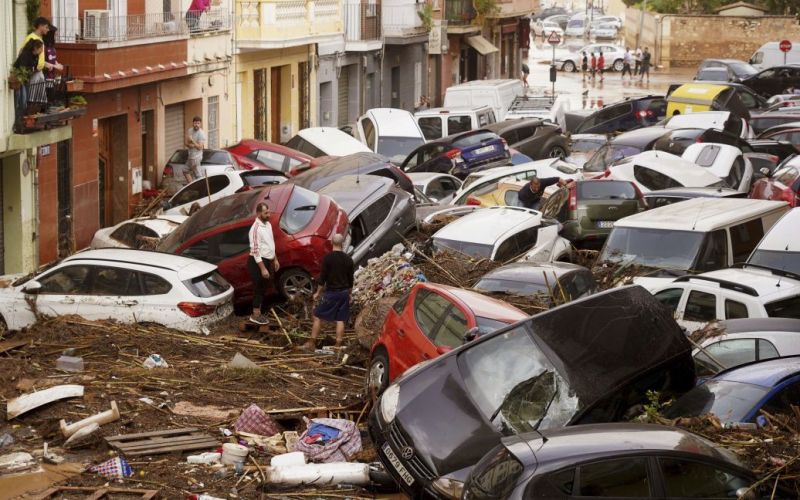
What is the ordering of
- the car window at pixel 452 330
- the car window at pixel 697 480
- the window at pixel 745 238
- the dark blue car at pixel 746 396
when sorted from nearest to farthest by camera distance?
the car window at pixel 697 480, the dark blue car at pixel 746 396, the car window at pixel 452 330, the window at pixel 745 238

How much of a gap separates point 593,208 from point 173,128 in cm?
1278

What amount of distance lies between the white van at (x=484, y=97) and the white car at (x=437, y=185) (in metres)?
11.8

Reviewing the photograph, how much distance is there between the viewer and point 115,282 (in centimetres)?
1505

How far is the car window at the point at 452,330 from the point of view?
11.4 m

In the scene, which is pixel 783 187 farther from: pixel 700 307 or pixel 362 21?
pixel 362 21

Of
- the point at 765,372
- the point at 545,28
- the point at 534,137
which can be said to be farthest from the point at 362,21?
the point at 545,28

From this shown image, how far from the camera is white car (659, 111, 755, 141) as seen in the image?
30.7 metres

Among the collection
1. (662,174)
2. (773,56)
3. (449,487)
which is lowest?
(449,487)

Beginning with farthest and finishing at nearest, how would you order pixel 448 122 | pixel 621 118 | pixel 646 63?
pixel 646 63
pixel 621 118
pixel 448 122

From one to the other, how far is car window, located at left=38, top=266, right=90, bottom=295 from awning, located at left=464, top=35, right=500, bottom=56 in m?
41.8

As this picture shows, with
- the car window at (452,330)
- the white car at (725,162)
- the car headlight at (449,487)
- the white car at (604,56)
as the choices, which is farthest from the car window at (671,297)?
the white car at (604,56)

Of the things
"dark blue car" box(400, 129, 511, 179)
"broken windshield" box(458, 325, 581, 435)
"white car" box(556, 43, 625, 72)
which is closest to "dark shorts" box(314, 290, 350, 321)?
"broken windshield" box(458, 325, 581, 435)

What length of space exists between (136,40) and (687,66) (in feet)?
162

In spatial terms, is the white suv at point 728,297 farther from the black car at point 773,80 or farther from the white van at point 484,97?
the black car at point 773,80
